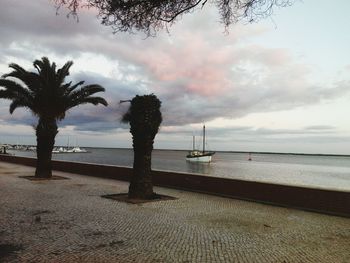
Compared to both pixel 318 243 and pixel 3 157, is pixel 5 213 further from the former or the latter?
pixel 3 157

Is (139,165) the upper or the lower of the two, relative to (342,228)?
upper

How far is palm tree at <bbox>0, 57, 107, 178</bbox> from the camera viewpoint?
18.1 metres

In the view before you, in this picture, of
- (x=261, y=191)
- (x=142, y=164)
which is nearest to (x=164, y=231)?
(x=142, y=164)

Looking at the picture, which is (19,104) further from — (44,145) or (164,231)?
(164,231)

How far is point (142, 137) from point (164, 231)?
17.7ft

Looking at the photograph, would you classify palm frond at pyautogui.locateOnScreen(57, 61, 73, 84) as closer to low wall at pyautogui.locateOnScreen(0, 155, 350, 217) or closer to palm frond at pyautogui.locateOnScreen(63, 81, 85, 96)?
palm frond at pyautogui.locateOnScreen(63, 81, 85, 96)

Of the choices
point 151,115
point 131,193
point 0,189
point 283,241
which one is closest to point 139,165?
point 131,193

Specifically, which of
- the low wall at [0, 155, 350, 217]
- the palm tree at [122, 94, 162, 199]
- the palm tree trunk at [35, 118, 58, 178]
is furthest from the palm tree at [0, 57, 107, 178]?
the palm tree at [122, 94, 162, 199]

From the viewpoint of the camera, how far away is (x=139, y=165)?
12.7 m

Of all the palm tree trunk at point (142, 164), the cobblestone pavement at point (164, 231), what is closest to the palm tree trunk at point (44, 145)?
the cobblestone pavement at point (164, 231)

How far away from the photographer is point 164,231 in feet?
25.4

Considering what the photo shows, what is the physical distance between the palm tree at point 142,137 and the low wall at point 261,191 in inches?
96.7

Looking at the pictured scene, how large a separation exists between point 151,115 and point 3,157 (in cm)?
2633

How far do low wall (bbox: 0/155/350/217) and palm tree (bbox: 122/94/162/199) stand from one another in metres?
2.46
